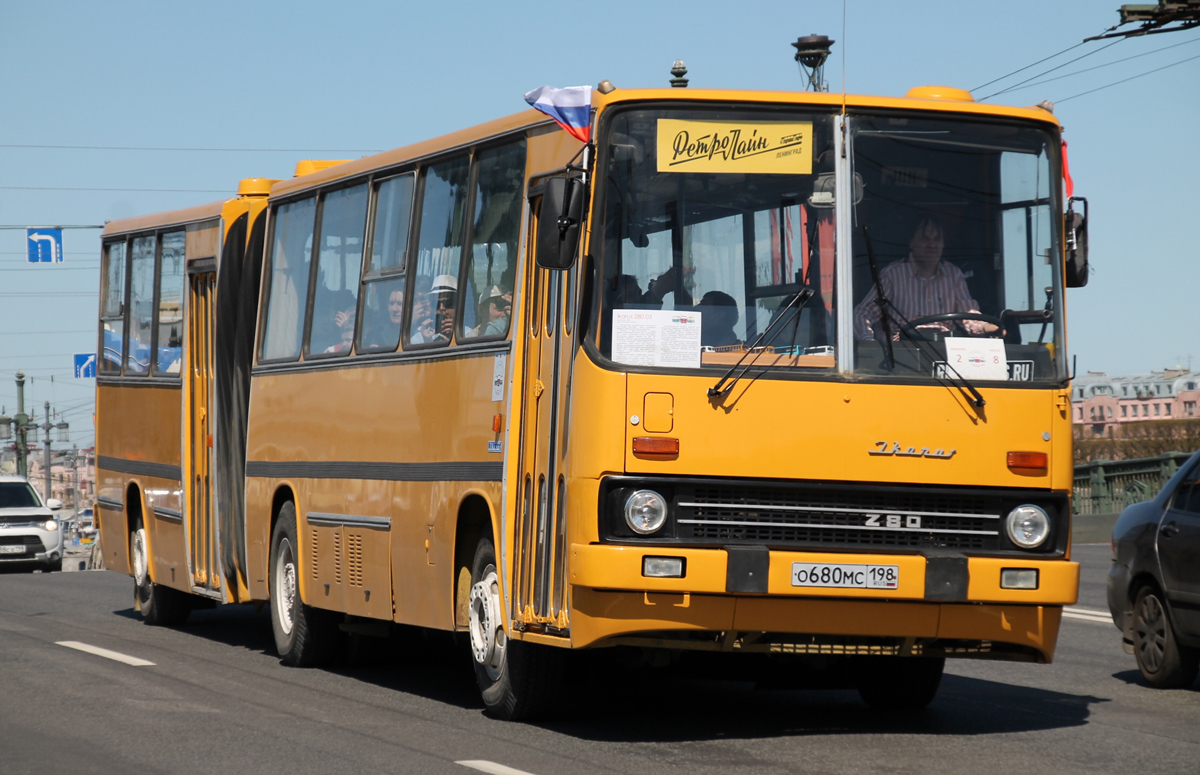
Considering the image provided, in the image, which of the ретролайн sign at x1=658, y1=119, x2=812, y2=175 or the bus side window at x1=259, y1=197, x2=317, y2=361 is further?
the bus side window at x1=259, y1=197, x2=317, y2=361

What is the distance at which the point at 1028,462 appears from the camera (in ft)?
29.4

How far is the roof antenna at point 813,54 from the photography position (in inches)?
886

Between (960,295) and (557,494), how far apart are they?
2247 mm

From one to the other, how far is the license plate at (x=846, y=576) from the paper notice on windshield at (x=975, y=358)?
1.08 metres

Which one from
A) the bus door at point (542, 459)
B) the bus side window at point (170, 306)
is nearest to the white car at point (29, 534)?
the bus side window at point (170, 306)

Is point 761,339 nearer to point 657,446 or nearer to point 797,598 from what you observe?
point 657,446

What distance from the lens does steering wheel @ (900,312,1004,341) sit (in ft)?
29.5

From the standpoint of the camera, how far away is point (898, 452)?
881 centimetres

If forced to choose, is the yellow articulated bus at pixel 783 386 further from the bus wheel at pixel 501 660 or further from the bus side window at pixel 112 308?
the bus side window at pixel 112 308

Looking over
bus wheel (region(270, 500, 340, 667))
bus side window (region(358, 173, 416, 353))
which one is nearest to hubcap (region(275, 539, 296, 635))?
bus wheel (region(270, 500, 340, 667))

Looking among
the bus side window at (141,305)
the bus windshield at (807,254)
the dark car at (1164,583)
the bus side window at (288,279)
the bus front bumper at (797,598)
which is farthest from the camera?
the bus side window at (141,305)

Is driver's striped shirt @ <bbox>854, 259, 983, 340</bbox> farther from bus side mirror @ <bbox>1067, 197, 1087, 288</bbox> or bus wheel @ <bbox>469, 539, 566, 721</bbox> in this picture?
bus wheel @ <bbox>469, 539, 566, 721</bbox>

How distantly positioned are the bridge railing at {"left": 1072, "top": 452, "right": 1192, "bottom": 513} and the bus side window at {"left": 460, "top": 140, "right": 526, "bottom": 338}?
20.9 metres

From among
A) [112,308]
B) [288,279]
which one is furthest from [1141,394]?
[288,279]
